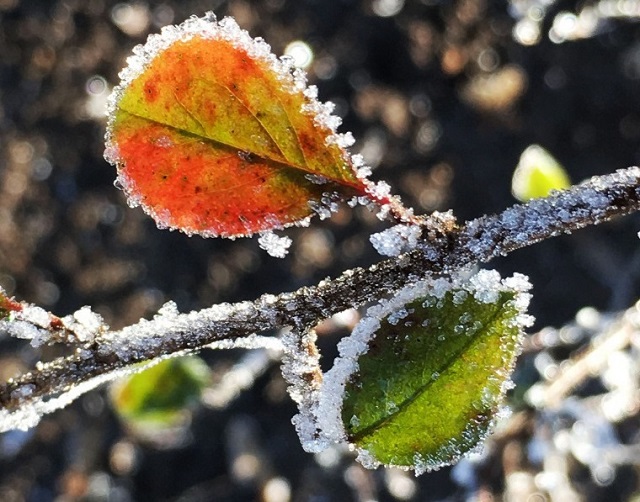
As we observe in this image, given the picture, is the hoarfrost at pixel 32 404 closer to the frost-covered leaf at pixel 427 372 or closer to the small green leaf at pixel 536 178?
the frost-covered leaf at pixel 427 372

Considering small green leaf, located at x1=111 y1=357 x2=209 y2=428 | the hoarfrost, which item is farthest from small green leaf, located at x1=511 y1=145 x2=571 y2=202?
the hoarfrost

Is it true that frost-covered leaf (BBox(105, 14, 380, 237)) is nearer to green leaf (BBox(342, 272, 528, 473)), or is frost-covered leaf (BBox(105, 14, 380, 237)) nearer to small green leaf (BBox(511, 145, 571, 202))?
green leaf (BBox(342, 272, 528, 473))

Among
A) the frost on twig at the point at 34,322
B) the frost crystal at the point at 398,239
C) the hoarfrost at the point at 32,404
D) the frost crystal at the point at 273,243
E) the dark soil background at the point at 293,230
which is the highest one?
the frost crystal at the point at 398,239

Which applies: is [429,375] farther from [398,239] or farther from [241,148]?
[241,148]

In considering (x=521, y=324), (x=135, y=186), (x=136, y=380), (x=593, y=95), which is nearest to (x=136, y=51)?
(x=135, y=186)

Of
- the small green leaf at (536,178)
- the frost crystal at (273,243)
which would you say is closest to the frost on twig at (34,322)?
the frost crystal at (273,243)

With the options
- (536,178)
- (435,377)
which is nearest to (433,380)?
(435,377)
